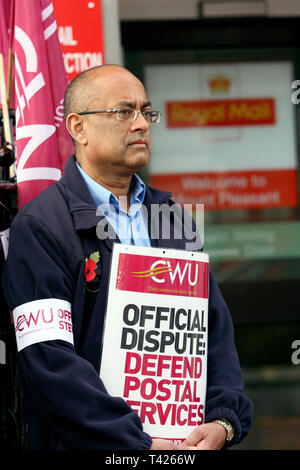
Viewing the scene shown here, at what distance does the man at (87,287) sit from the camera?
6.98 feet

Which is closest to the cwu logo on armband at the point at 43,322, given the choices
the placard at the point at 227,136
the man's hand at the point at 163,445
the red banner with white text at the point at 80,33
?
the man's hand at the point at 163,445

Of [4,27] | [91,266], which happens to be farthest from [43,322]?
[4,27]

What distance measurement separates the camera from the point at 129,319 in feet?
7.50

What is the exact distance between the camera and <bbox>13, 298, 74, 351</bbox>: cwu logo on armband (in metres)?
2.19

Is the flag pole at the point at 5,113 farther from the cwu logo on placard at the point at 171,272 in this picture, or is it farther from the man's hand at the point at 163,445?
the man's hand at the point at 163,445

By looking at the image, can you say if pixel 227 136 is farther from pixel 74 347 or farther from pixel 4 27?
pixel 74 347

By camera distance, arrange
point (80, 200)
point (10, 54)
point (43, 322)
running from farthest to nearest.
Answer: point (10, 54), point (80, 200), point (43, 322)

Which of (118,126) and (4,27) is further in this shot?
(4,27)

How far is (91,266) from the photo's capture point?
2.31 metres

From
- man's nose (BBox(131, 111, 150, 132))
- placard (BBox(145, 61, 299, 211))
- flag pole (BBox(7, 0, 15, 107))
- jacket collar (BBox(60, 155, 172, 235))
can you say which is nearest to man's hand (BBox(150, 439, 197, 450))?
jacket collar (BBox(60, 155, 172, 235))

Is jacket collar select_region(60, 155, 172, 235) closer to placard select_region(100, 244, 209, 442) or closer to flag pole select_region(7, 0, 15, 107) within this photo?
placard select_region(100, 244, 209, 442)

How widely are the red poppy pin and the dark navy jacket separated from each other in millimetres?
15

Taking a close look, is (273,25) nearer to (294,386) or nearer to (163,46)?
(163,46)

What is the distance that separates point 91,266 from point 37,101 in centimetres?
97
